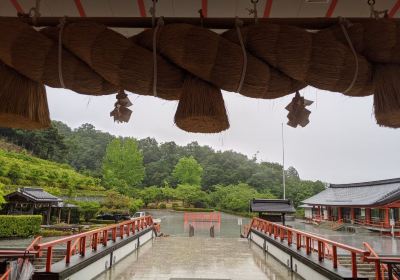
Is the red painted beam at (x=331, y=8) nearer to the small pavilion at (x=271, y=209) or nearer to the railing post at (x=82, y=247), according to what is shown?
the railing post at (x=82, y=247)

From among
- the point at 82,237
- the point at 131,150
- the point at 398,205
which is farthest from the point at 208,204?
the point at 82,237

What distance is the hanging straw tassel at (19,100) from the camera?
51.0 inches

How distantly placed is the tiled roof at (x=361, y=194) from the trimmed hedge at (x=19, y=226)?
2076 cm

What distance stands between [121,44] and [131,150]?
43047 millimetres

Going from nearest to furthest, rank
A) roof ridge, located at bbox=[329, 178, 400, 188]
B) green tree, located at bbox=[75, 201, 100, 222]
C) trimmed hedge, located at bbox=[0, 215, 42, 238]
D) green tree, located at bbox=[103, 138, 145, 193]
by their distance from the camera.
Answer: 1. trimmed hedge, located at bbox=[0, 215, 42, 238]
2. green tree, located at bbox=[75, 201, 100, 222]
3. roof ridge, located at bbox=[329, 178, 400, 188]
4. green tree, located at bbox=[103, 138, 145, 193]

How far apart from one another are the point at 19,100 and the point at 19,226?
17551 millimetres

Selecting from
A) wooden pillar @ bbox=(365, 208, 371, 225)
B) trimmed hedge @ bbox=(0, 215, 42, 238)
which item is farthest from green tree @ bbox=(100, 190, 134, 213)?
wooden pillar @ bbox=(365, 208, 371, 225)

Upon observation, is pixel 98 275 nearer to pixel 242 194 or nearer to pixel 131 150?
pixel 242 194

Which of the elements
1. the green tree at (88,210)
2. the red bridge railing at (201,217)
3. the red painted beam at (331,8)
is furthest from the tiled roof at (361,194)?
the red painted beam at (331,8)

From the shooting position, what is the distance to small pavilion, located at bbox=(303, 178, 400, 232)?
21448 millimetres

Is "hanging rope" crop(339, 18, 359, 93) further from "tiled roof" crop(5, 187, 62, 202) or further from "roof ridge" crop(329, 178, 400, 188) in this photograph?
"roof ridge" crop(329, 178, 400, 188)

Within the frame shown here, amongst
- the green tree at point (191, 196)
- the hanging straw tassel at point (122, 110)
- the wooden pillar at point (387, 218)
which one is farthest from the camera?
the green tree at point (191, 196)

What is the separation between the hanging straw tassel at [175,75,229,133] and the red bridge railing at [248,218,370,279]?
13.7 ft

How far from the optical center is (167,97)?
1.27 m
